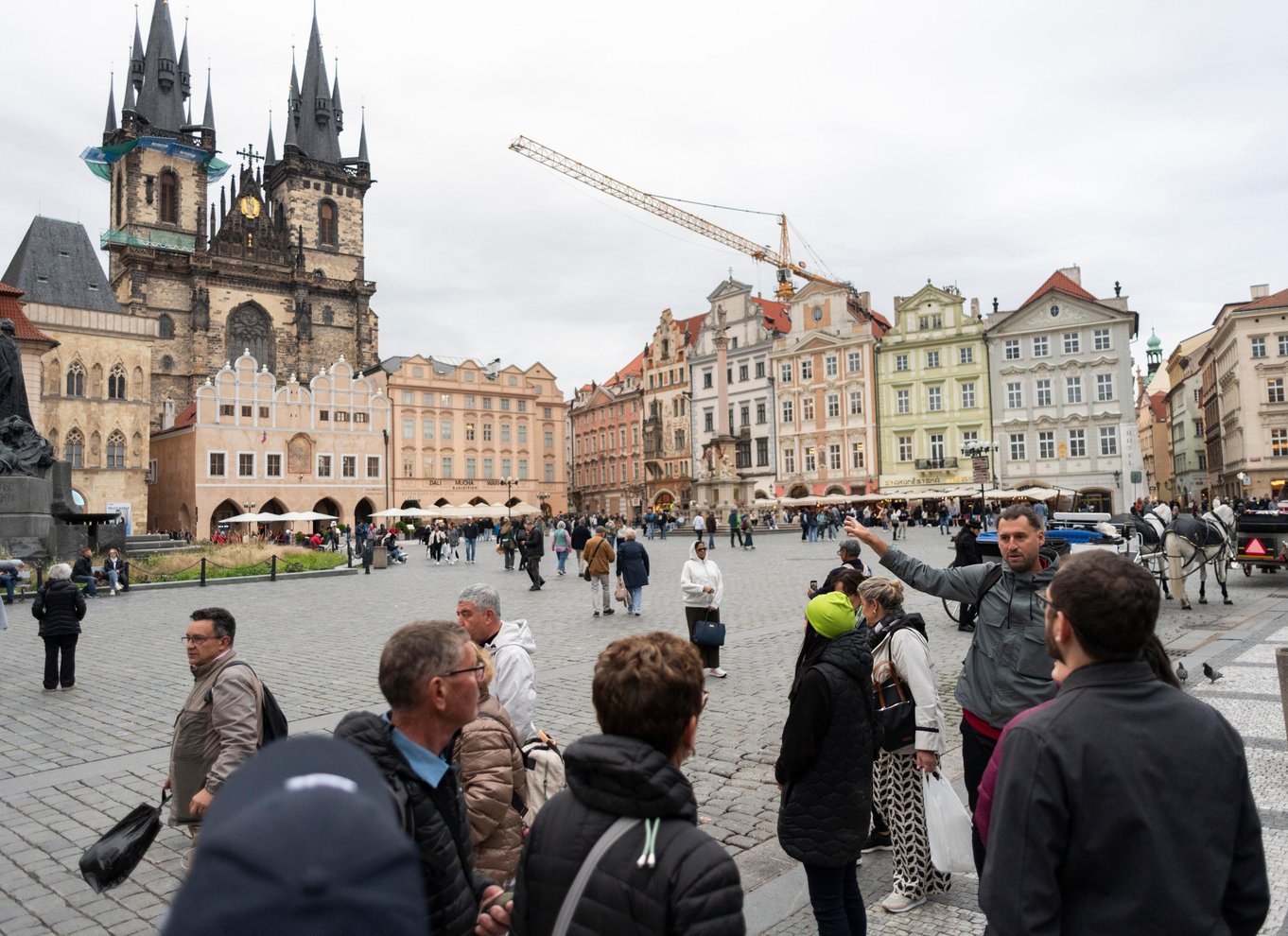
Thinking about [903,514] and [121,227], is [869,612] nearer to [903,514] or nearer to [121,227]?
[903,514]

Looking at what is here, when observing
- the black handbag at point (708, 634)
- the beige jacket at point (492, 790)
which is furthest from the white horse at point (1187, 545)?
the beige jacket at point (492, 790)

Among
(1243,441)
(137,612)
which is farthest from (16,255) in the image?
(1243,441)

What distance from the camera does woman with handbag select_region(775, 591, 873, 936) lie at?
3.58 m

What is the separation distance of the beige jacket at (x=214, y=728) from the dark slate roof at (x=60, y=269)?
54.5m

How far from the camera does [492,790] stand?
3.03 metres

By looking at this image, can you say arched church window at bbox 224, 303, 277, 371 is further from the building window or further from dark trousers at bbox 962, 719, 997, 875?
dark trousers at bbox 962, 719, 997, 875

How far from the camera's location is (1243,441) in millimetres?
55031

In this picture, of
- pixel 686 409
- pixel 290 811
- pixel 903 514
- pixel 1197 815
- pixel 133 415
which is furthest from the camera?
pixel 686 409

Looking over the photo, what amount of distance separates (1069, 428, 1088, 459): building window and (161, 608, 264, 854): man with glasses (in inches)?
2140

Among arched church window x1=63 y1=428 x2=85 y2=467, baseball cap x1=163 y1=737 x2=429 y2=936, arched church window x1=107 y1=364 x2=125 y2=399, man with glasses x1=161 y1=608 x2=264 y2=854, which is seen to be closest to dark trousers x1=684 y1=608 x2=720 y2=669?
man with glasses x1=161 y1=608 x2=264 y2=854

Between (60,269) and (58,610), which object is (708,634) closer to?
(58,610)

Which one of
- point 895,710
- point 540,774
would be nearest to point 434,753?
point 540,774

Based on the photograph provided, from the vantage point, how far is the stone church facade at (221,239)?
66.0m

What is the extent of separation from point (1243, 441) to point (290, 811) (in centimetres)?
6587
